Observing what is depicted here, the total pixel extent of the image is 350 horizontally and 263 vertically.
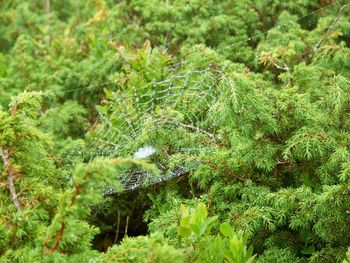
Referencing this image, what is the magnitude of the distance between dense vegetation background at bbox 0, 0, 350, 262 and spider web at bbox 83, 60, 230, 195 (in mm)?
12

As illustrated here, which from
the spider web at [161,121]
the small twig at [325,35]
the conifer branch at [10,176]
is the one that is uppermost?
the conifer branch at [10,176]

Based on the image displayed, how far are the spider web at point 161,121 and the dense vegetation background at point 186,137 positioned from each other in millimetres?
12

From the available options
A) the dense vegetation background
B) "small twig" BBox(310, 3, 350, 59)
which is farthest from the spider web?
"small twig" BBox(310, 3, 350, 59)

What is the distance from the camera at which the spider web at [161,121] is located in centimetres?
307

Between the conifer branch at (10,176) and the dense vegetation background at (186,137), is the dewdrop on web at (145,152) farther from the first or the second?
the conifer branch at (10,176)

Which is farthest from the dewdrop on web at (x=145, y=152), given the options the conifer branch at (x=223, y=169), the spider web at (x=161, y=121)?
the conifer branch at (x=223, y=169)

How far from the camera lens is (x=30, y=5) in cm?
662

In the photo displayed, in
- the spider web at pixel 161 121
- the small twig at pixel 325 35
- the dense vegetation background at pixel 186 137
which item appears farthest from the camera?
the small twig at pixel 325 35

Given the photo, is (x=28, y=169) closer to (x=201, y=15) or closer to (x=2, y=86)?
(x=2, y=86)

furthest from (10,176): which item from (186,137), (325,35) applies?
(325,35)

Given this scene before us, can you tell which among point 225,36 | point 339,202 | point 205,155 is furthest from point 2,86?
point 339,202

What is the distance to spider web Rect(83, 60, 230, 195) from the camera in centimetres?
307

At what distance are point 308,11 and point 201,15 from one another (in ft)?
2.54

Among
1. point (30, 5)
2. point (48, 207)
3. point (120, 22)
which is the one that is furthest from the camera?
point (30, 5)
